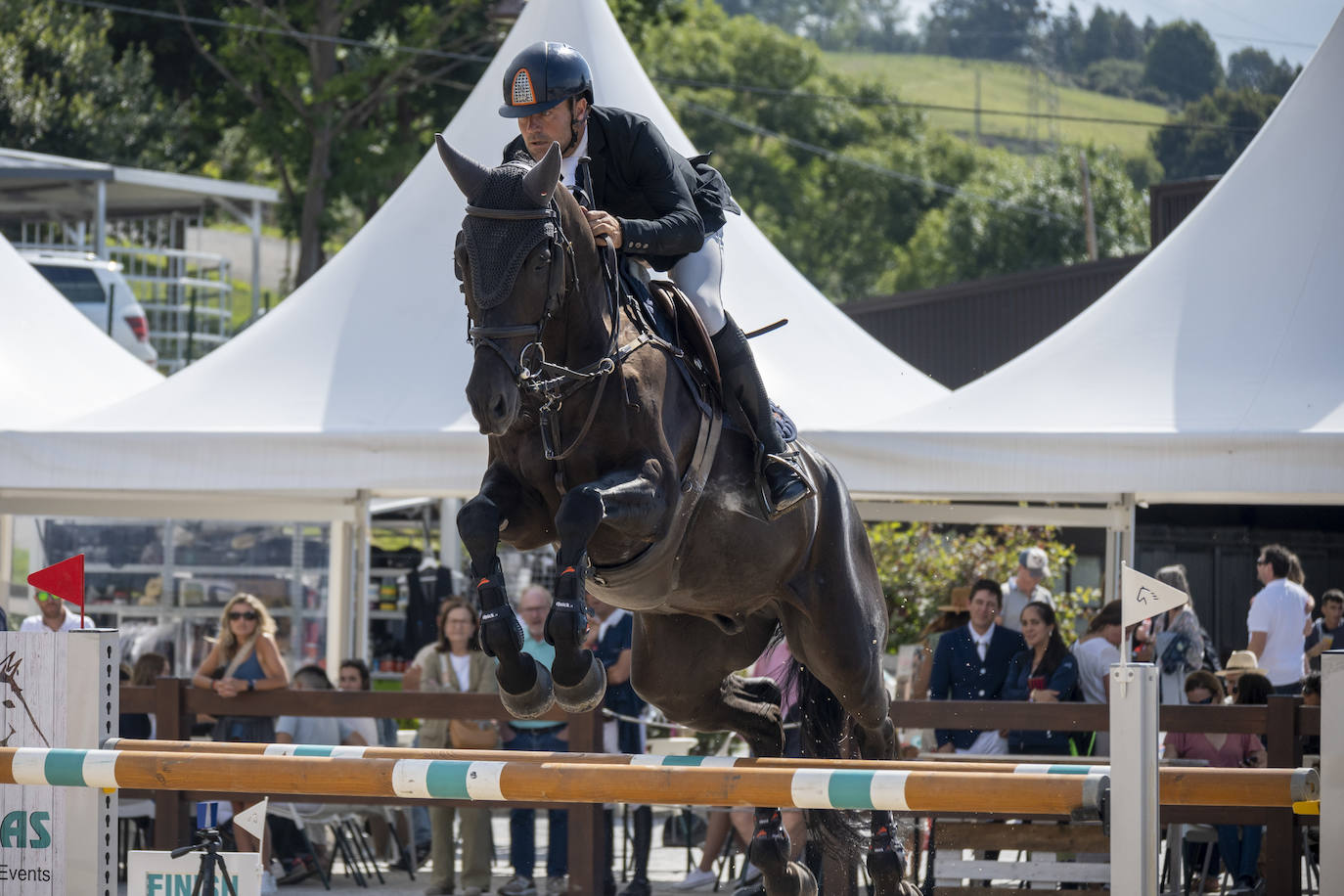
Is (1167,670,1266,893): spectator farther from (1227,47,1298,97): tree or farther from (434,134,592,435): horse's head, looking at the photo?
(1227,47,1298,97): tree

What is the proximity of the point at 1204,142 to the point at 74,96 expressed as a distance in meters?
47.5

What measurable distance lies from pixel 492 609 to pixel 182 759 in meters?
0.92

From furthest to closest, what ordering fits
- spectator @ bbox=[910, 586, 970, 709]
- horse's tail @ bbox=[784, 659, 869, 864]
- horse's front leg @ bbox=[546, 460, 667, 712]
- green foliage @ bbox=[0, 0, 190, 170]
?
green foliage @ bbox=[0, 0, 190, 170], spectator @ bbox=[910, 586, 970, 709], horse's tail @ bbox=[784, 659, 869, 864], horse's front leg @ bbox=[546, 460, 667, 712]

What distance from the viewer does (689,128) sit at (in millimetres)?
61969

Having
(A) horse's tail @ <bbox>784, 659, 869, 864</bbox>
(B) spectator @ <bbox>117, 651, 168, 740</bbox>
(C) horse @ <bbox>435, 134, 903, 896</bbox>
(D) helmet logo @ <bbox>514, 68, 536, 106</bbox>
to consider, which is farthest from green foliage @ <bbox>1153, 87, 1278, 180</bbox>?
(D) helmet logo @ <bbox>514, 68, 536, 106</bbox>

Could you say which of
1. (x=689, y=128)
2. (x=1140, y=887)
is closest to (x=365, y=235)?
(x=1140, y=887)

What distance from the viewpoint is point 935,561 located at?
52.5 feet

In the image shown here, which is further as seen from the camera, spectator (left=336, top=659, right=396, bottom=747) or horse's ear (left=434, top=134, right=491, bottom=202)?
spectator (left=336, top=659, right=396, bottom=747)

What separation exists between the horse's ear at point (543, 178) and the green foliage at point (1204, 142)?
51.7 m

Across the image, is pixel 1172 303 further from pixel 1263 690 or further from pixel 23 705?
pixel 23 705

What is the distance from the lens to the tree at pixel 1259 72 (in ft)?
138

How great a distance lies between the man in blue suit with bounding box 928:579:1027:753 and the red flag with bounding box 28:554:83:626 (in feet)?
14.8

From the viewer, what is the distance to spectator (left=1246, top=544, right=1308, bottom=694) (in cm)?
899

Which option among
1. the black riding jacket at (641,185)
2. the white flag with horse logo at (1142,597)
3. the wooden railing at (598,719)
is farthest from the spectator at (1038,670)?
the white flag with horse logo at (1142,597)
